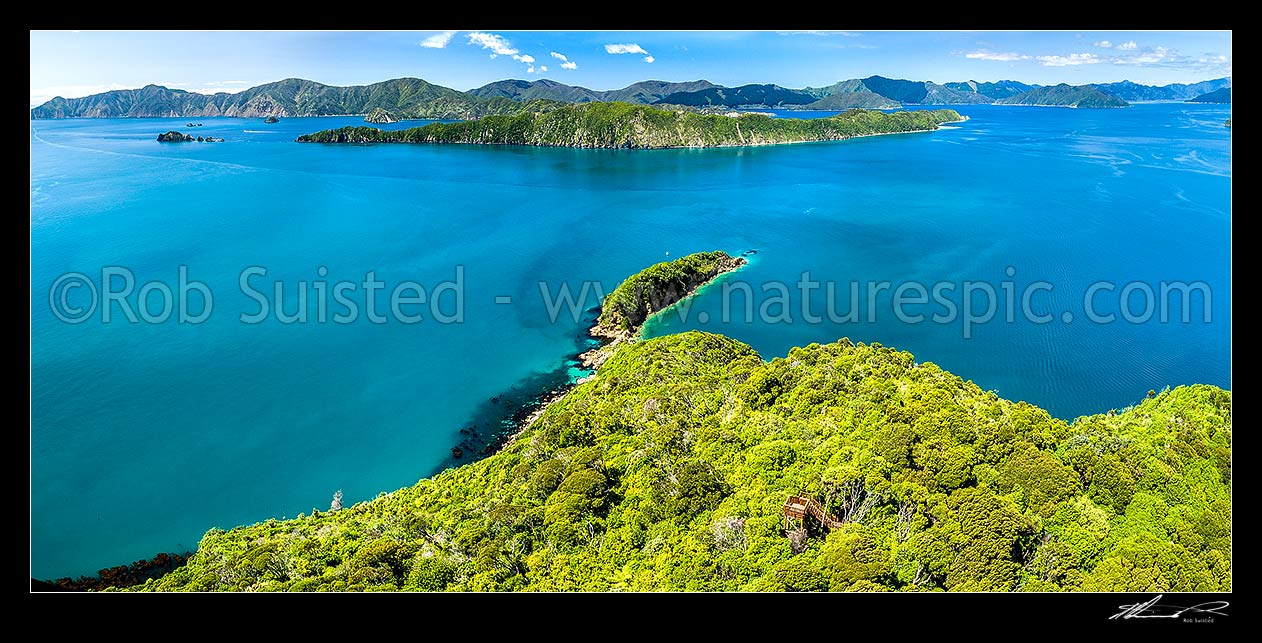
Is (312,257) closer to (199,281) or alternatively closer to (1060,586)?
(199,281)

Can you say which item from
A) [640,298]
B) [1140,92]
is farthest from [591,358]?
[1140,92]

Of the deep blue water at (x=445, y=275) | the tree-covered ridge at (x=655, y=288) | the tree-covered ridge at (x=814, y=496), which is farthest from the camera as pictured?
the tree-covered ridge at (x=655, y=288)
